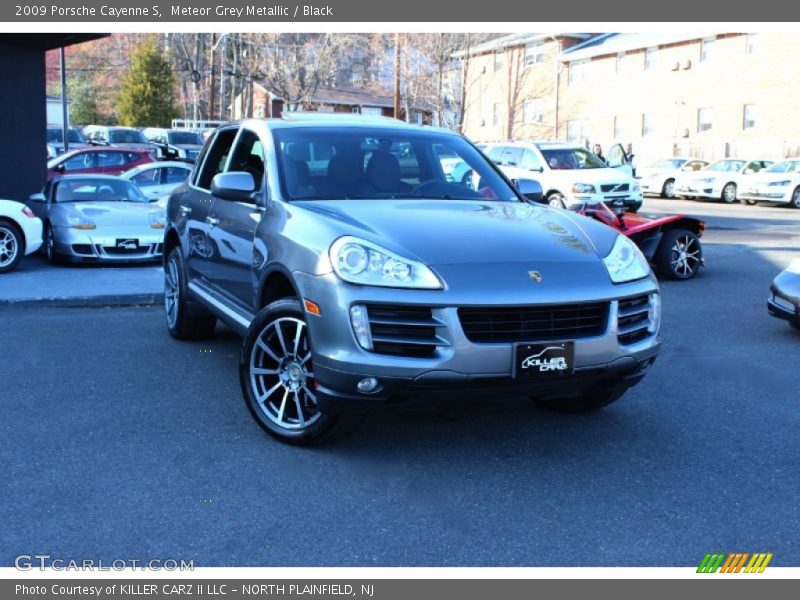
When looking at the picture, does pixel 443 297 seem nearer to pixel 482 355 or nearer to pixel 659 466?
pixel 482 355

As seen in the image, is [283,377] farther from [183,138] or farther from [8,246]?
[183,138]

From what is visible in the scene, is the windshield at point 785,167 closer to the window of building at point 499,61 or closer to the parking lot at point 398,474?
the parking lot at point 398,474

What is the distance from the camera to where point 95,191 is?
43.6 feet

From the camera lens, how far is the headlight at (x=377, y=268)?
13.9 feet

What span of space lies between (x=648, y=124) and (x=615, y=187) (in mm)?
26891

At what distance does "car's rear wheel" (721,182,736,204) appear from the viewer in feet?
98.2

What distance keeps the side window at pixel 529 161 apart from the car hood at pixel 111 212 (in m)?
10.2

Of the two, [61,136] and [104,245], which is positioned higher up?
[61,136]

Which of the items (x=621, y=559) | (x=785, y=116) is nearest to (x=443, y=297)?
(x=621, y=559)

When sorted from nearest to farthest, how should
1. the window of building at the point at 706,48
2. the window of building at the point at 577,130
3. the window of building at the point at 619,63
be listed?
the window of building at the point at 706,48 < the window of building at the point at 619,63 < the window of building at the point at 577,130

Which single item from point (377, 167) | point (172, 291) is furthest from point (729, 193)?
point (377, 167)

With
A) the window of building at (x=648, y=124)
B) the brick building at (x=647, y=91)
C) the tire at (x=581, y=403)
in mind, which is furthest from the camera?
the window of building at (x=648, y=124)

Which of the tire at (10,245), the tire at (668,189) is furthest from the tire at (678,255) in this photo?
the tire at (668,189)

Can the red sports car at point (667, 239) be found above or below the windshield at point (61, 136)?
below
